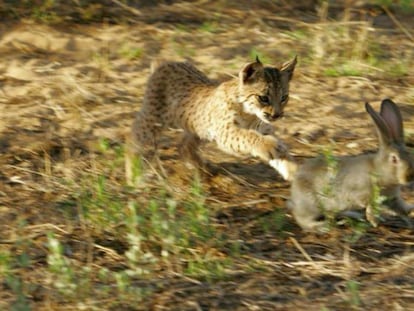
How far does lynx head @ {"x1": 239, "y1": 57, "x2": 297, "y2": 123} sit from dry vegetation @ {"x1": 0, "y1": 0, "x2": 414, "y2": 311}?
474 millimetres

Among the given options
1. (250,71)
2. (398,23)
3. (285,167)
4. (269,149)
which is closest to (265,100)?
(250,71)

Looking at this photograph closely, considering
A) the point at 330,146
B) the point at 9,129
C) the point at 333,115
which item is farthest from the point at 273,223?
the point at 9,129

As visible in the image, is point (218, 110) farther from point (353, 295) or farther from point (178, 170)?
point (353, 295)

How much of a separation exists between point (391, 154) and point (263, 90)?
1330 mm

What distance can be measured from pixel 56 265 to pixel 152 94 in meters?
2.67

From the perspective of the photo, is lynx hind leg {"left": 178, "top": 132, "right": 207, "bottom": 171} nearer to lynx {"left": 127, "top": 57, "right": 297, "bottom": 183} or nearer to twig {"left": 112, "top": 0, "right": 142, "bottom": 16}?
lynx {"left": 127, "top": 57, "right": 297, "bottom": 183}

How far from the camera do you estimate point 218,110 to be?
801 centimetres

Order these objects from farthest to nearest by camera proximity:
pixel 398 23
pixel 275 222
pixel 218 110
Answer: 1. pixel 398 23
2. pixel 218 110
3. pixel 275 222

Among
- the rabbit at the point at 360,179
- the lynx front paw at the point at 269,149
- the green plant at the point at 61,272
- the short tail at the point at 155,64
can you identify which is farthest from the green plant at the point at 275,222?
the short tail at the point at 155,64

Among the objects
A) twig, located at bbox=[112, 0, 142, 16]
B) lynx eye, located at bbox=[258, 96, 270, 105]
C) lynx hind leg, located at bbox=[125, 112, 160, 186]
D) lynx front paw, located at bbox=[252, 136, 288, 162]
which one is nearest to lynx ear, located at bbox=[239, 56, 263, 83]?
lynx eye, located at bbox=[258, 96, 270, 105]

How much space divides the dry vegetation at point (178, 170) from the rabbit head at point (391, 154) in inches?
13.5

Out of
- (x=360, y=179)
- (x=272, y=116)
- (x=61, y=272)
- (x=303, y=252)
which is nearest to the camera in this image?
(x=61, y=272)

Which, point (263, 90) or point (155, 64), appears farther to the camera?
point (155, 64)

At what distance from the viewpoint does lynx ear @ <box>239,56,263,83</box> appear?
777 centimetres
